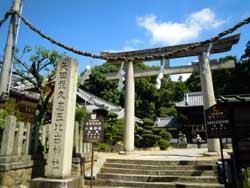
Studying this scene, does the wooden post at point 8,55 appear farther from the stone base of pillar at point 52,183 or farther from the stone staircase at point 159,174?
the stone staircase at point 159,174

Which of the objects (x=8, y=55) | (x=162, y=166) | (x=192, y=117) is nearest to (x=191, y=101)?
(x=192, y=117)

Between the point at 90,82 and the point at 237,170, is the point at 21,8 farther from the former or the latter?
the point at 90,82

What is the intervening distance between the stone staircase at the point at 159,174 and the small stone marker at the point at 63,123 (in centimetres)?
202

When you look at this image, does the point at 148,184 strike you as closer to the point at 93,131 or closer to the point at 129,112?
the point at 93,131

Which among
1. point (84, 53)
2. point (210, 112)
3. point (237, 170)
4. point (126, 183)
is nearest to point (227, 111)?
point (210, 112)

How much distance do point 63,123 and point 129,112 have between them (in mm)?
6963

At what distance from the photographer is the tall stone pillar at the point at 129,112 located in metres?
12.6

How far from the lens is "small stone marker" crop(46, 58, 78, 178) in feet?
20.2

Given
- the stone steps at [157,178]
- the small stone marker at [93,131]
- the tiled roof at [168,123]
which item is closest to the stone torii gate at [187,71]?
the stone steps at [157,178]

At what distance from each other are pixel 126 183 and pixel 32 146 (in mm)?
3322

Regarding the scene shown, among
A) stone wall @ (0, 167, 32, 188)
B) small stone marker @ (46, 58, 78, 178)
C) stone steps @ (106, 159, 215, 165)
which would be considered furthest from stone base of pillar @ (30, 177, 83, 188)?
stone steps @ (106, 159, 215, 165)

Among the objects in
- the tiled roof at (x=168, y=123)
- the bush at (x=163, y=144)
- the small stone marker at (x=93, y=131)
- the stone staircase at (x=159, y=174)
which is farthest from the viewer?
the tiled roof at (x=168, y=123)

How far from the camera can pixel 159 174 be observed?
25.8 ft

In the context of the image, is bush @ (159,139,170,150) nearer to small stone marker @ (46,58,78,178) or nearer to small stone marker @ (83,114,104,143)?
small stone marker @ (83,114,104,143)
